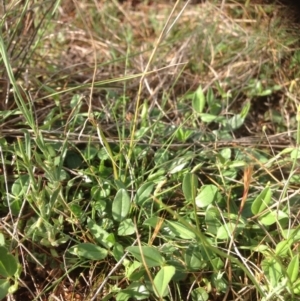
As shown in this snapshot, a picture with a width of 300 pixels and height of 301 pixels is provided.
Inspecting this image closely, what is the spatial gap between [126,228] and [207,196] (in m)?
0.17

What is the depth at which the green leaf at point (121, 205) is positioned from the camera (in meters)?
0.99

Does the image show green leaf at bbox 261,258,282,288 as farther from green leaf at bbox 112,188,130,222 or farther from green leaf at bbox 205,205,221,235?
green leaf at bbox 112,188,130,222

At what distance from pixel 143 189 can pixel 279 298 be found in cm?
32

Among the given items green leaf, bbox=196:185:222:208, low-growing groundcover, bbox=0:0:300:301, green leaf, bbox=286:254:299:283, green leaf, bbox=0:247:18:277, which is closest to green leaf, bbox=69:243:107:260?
low-growing groundcover, bbox=0:0:300:301

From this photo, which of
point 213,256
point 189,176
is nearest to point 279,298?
point 213,256

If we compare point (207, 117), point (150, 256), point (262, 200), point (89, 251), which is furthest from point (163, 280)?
point (207, 117)

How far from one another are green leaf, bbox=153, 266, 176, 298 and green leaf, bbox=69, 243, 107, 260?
118mm

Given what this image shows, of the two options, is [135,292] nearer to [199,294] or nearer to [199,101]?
[199,294]

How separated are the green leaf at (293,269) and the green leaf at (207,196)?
20cm

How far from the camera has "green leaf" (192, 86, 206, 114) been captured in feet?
4.19

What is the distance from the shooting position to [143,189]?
1.02 m

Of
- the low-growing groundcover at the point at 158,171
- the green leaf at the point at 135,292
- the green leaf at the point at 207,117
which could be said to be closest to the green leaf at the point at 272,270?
the low-growing groundcover at the point at 158,171

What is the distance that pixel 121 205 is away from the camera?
0.99 metres

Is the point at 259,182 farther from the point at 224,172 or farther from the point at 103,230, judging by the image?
the point at 103,230
